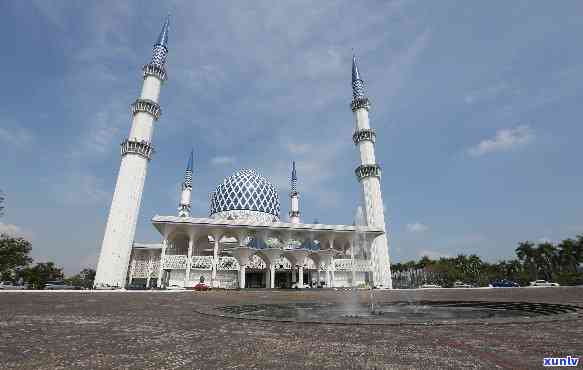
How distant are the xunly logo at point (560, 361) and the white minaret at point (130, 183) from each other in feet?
121

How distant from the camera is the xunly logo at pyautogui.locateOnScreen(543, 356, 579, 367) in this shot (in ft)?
11.1

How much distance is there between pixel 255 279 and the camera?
151ft

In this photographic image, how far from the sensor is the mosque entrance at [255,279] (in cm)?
4519

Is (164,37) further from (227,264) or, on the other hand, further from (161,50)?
(227,264)

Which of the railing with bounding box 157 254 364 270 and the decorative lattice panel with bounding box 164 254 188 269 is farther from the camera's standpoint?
the railing with bounding box 157 254 364 270

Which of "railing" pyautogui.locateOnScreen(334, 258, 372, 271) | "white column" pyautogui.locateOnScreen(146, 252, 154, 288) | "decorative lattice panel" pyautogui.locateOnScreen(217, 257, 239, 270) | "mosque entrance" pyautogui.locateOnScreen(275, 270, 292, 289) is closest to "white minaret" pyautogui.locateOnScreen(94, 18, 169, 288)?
"white column" pyautogui.locateOnScreen(146, 252, 154, 288)

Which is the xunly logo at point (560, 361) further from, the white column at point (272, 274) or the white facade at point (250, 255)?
the white column at point (272, 274)

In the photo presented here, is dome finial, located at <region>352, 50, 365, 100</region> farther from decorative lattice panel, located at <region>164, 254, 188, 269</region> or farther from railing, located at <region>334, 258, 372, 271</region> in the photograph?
decorative lattice panel, located at <region>164, 254, 188, 269</region>

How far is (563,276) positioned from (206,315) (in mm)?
59909

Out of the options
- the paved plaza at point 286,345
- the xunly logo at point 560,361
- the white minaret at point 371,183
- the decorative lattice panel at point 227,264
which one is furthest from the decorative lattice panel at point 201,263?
the xunly logo at point 560,361

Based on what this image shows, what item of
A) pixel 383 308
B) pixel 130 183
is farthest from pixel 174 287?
pixel 383 308

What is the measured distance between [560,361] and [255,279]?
44608mm

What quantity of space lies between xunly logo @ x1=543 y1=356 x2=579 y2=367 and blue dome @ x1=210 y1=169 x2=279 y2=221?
48799 millimetres

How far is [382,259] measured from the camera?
42594 millimetres
